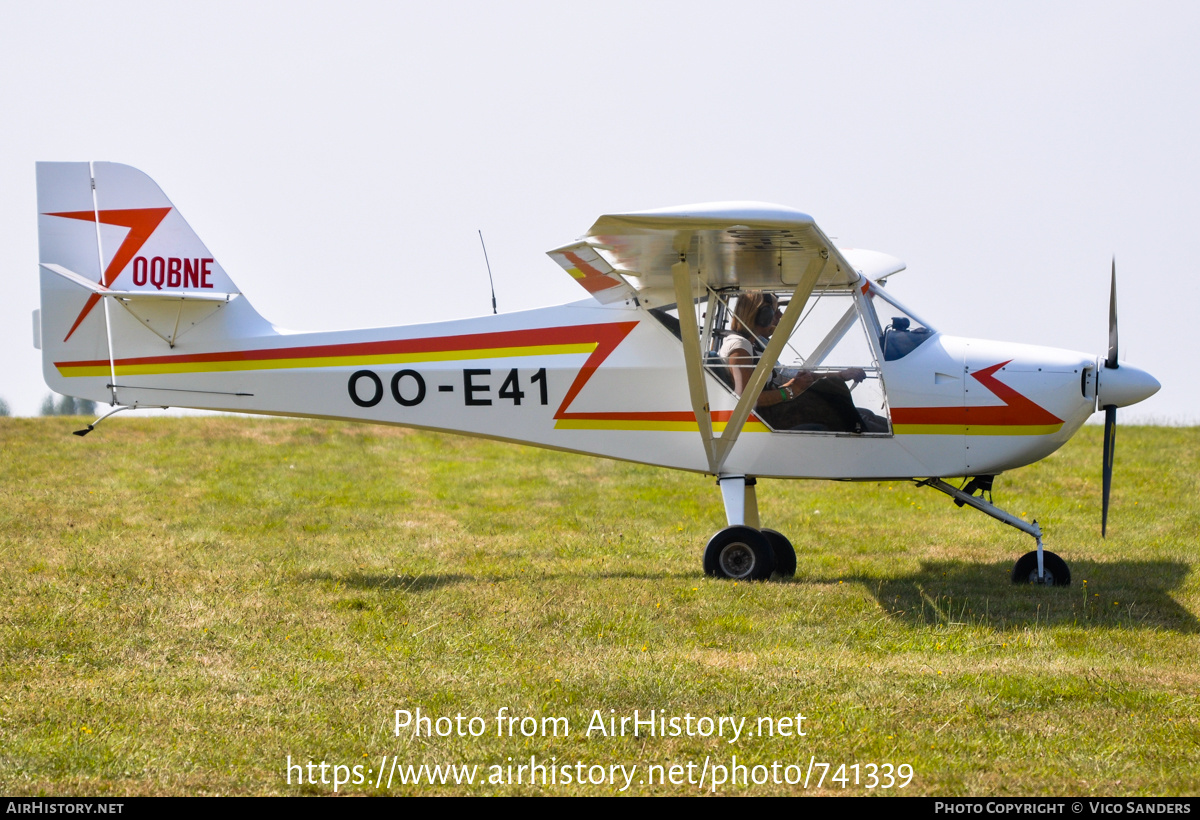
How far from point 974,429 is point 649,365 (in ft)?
9.32

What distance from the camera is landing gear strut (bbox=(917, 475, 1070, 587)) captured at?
28.7 feet

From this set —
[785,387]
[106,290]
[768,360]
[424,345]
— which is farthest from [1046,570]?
[106,290]

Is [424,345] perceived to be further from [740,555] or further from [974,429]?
[974,429]

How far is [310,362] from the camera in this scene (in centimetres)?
970

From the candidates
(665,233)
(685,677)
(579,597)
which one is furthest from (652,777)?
(665,233)

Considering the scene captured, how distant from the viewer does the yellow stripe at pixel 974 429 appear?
8.60m

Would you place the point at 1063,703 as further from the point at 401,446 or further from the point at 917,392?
the point at 401,446

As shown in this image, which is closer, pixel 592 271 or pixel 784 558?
pixel 592 271

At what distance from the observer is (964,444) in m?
8.79

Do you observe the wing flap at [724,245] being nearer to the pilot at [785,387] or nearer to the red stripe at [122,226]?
the pilot at [785,387]

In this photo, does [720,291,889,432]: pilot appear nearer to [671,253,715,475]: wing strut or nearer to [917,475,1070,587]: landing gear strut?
[671,253,715,475]: wing strut

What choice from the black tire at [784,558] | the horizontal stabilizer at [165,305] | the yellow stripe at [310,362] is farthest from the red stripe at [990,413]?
the horizontal stabilizer at [165,305]

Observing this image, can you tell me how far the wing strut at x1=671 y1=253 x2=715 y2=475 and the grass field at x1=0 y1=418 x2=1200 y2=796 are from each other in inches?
50.0

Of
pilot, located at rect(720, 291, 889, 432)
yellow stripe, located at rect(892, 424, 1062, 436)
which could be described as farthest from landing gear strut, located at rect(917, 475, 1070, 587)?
pilot, located at rect(720, 291, 889, 432)
